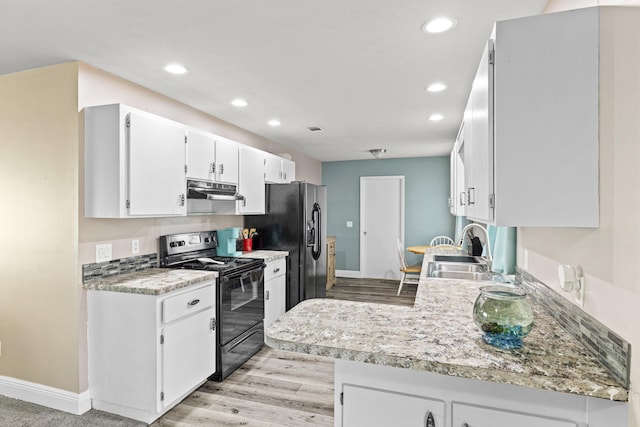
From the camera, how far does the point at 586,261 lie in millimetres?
1207

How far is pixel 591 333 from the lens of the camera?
1166mm

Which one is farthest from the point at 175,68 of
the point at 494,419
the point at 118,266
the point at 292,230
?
the point at 494,419

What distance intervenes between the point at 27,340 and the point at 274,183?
2717mm

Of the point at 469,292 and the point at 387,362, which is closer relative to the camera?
the point at 387,362

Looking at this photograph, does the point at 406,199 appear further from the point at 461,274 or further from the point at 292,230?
the point at 461,274

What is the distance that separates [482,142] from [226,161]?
2.61m

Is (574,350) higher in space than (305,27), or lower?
lower

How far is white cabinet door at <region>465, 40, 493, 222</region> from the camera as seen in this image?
1.22 m

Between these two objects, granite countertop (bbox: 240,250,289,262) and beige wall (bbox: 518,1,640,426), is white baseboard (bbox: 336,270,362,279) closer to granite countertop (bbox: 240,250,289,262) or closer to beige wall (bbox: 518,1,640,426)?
granite countertop (bbox: 240,250,289,262)

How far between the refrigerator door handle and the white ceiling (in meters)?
1.50

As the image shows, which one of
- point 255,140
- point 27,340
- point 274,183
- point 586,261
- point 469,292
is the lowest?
point 27,340

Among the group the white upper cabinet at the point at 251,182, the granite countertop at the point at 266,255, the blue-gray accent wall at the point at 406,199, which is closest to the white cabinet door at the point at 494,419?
the granite countertop at the point at 266,255

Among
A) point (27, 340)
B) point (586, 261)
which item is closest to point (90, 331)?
point (27, 340)

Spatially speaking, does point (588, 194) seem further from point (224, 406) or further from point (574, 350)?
point (224, 406)
